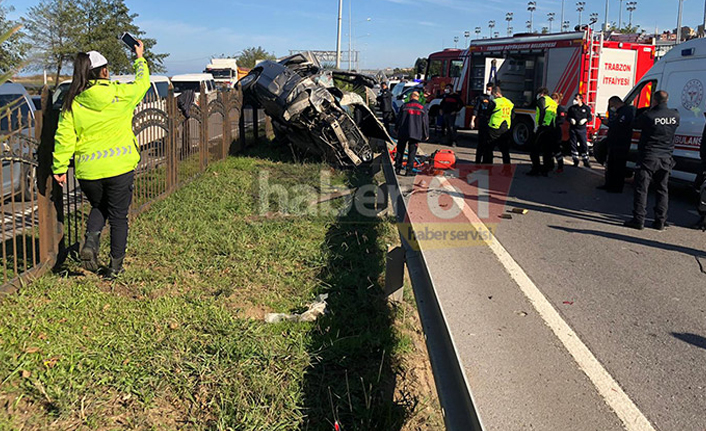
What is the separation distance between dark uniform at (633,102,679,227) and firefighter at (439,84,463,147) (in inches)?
387

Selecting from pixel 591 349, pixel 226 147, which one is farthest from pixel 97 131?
pixel 226 147

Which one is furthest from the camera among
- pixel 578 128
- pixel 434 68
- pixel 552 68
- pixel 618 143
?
pixel 434 68

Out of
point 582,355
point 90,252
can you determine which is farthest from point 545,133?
point 90,252

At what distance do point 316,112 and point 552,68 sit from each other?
7.60 metres

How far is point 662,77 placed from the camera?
32.6 feet

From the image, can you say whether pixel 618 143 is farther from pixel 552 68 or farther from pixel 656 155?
pixel 552 68

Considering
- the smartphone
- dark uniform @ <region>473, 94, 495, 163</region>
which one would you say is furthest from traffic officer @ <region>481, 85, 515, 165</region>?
the smartphone

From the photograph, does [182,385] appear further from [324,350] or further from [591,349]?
[591,349]

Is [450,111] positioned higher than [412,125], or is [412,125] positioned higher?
[450,111]

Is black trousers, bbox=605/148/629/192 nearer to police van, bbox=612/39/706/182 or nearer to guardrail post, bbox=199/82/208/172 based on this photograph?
police van, bbox=612/39/706/182

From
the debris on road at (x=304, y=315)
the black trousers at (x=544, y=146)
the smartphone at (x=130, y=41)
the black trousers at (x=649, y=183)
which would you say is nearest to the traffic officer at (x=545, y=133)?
the black trousers at (x=544, y=146)

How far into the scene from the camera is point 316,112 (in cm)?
1130

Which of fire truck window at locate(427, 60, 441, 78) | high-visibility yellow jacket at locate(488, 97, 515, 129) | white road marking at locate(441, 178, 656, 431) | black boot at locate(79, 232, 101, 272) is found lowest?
white road marking at locate(441, 178, 656, 431)

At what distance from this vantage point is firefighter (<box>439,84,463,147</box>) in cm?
1764
